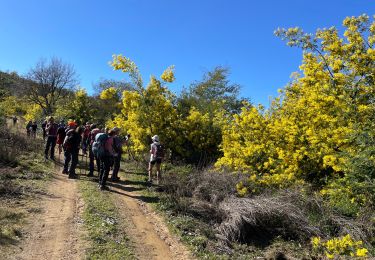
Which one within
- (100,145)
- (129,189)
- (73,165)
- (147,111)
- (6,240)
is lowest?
(6,240)

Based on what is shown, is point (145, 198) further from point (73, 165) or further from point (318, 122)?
point (318, 122)

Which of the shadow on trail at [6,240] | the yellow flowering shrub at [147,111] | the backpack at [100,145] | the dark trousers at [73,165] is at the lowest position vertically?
the shadow on trail at [6,240]

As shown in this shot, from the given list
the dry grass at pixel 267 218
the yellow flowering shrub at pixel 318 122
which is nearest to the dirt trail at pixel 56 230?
the dry grass at pixel 267 218

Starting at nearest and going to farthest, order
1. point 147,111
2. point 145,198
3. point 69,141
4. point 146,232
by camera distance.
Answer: point 146,232, point 145,198, point 69,141, point 147,111

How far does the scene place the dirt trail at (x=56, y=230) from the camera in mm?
5773

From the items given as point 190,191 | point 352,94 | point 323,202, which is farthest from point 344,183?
point 190,191

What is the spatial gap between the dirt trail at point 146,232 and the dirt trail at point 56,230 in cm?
98

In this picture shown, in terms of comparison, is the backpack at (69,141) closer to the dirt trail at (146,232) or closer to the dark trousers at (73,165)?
the dark trousers at (73,165)

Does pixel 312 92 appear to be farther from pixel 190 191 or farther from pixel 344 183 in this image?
pixel 190 191

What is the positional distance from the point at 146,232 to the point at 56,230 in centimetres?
169

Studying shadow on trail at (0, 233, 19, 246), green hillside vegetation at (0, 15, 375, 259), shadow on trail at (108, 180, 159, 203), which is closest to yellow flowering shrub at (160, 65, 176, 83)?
green hillside vegetation at (0, 15, 375, 259)

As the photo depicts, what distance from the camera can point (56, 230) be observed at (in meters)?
6.67

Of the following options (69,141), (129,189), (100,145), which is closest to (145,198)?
(129,189)

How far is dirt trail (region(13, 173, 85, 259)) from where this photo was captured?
227 inches
